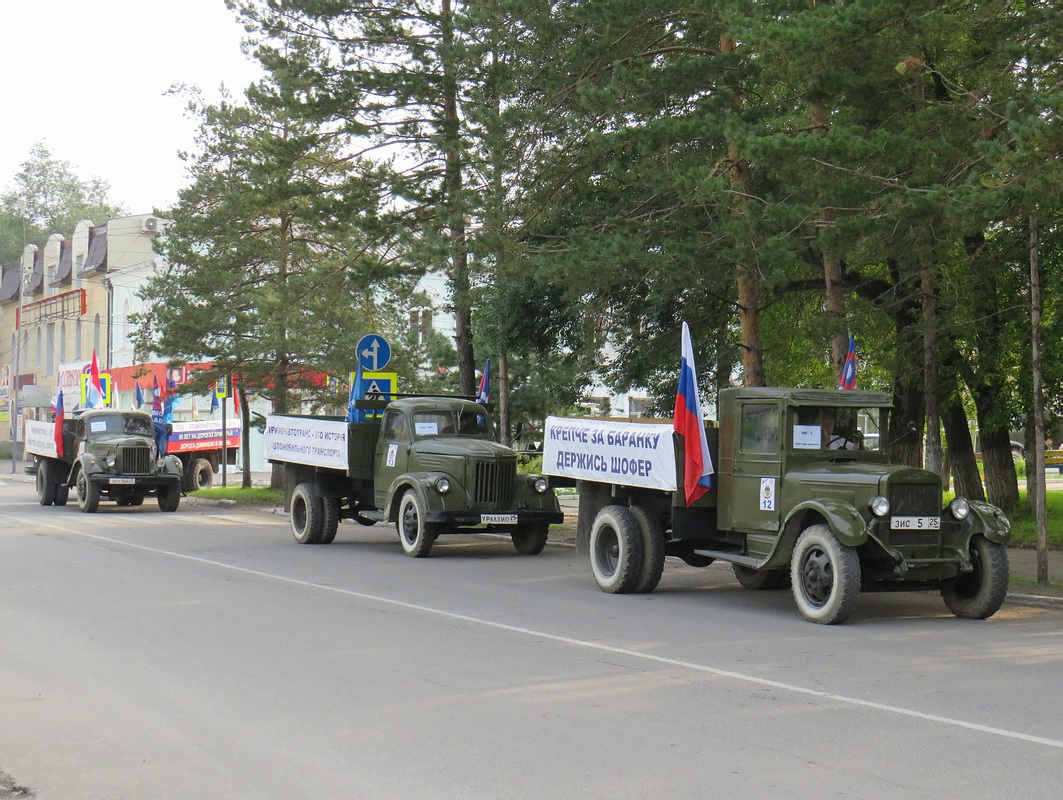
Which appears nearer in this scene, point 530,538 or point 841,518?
point 841,518

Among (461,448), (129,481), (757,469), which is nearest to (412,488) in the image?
(461,448)

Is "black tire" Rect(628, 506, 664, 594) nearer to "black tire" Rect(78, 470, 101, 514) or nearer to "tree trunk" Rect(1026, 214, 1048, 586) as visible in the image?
"tree trunk" Rect(1026, 214, 1048, 586)

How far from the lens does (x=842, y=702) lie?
7738 millimetres

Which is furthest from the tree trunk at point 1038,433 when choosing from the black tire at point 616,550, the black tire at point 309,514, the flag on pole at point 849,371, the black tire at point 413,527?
the black tire at point 309,514

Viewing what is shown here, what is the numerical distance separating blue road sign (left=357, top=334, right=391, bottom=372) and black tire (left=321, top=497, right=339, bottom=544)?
9.81ft

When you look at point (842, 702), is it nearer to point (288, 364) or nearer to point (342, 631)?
point (342, 631)

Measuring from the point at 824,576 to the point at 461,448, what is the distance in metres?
7.22

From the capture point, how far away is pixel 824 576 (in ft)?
36.9

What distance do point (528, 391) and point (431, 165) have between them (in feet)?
36.2

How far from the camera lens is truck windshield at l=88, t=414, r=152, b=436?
94.6 ft

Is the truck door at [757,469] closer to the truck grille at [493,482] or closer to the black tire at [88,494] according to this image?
the truck grille at [493,482]

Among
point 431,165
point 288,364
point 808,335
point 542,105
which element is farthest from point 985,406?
point 288,364

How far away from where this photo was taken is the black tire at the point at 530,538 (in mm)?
17953

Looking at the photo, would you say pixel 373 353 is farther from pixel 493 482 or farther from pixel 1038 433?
pixel 1038 433
